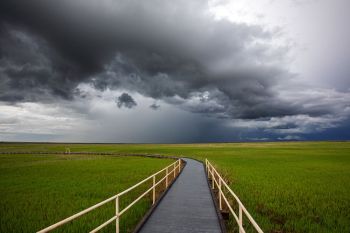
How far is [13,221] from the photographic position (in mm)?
9891

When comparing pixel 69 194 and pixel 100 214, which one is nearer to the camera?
pixel 100 214

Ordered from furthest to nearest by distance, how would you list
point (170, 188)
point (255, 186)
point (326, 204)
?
point (255, 186) → point (170, 188) → point (326, 204)

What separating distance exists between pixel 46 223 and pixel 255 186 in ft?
40.4

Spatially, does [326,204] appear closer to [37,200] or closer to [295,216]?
[295,216]

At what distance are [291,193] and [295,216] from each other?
195 inches

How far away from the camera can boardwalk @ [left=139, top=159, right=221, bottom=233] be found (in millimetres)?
7625

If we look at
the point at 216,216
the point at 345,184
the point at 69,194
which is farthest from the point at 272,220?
the point at 345,184

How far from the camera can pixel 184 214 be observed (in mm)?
9102

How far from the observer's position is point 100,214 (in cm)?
1070

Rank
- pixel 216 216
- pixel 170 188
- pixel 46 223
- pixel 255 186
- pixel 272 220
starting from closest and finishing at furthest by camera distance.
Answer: pixel 216 216 → pixel 46 223 → pixel 272 220 → pixel 170 188 → pixel 255 186

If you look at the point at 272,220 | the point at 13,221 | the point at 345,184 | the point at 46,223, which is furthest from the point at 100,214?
the point at 345,184

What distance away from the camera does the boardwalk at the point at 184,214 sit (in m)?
7.62

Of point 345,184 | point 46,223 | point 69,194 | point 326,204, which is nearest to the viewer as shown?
point 46,223

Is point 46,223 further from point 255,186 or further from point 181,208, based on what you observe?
point 255,186
